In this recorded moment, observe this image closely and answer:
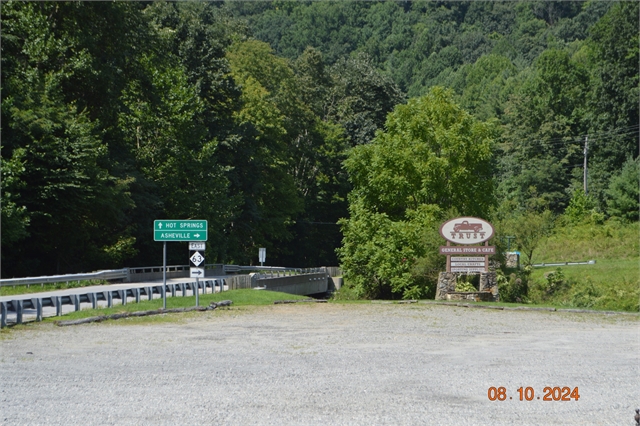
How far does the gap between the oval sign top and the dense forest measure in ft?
14.4

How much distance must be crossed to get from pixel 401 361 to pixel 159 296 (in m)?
23.0

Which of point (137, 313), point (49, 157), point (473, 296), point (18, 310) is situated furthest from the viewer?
point (49, 157)

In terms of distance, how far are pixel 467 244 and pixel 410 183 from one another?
10.5 metres

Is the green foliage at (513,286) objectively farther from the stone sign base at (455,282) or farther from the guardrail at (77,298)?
the guardrail at (77,298)

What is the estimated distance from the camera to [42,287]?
40.7m

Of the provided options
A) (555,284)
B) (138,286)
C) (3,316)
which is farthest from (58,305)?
(555,284)

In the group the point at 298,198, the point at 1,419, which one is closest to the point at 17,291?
the point at 1,419

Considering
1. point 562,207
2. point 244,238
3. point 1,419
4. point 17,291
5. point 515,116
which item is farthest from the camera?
point 515,116

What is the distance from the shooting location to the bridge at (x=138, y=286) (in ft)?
91.3

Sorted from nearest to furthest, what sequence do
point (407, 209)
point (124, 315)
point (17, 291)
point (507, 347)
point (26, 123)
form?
point (507, 347) < point (124, 315) < point (17, 291) < point (26, 123) < point (407, 209)

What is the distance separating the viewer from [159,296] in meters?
38.8

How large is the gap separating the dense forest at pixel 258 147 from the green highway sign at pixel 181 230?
412 inches

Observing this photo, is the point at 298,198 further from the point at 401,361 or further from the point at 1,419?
the point at 1,419
